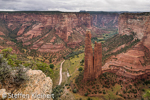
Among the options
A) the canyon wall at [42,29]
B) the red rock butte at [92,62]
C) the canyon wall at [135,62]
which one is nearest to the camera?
the red rock butte at [92,62]

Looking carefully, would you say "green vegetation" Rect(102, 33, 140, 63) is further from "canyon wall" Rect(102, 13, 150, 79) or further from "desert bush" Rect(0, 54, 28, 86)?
"desert bush" Rect(0, 54, 28, 86)

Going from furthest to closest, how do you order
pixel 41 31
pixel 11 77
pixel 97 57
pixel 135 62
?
pixel 41 31 < pixel 135 62 < pixel 97 57 < pixel 11 77

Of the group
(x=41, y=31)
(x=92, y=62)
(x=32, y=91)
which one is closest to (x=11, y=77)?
(x=32, y=91)

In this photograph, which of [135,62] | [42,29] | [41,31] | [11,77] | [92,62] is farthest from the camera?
[42,29]

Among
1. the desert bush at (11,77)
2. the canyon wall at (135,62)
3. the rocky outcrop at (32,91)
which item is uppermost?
the desert bush at (11,77)

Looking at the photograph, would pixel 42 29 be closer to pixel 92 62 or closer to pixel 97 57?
pixel 92 62

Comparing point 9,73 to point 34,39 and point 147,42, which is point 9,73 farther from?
point 34,39

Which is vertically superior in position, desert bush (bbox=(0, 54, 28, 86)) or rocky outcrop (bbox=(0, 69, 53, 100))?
desert bush (bbox=(0, 54, 28, 86))

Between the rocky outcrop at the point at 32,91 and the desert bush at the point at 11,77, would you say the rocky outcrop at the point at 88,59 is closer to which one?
the rocky outcrop at the point at 32,91

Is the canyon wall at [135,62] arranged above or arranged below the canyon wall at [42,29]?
below

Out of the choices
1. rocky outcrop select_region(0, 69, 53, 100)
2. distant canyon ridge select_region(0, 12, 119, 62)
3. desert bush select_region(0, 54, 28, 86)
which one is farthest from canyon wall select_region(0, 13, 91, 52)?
desert bush select_region(0, 54, 28, 86)

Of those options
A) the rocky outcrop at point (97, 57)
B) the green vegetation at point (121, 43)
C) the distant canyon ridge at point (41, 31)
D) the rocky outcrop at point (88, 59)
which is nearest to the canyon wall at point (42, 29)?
the distant canyon ridge at point (41, 31)

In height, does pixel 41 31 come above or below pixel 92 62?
above

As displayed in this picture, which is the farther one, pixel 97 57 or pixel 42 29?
pixel 42 29
